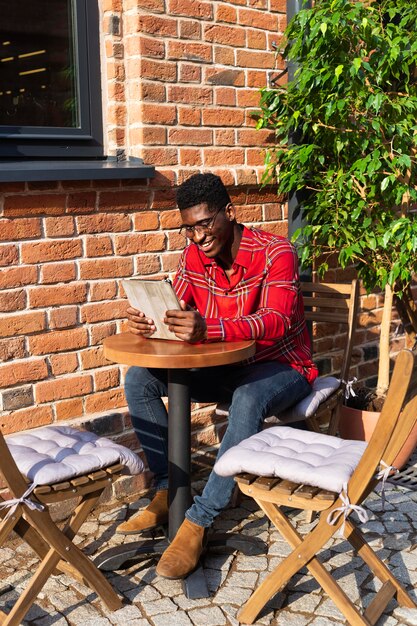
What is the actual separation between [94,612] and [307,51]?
3.08 metres

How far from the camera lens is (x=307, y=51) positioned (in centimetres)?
469

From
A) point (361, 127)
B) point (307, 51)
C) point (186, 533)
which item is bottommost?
point (186, 533)

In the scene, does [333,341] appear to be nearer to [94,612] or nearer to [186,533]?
[186,533]

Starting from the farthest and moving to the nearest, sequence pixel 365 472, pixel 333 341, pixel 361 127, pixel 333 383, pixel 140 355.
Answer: pixel 333 341 → pixel 361 127 → pixel 333 383 → pixel 140 355 → pixel 365 472

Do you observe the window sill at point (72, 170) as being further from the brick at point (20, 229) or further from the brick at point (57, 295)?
the brick at point (57, 295)

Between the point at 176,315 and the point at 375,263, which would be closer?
the point at 176,315

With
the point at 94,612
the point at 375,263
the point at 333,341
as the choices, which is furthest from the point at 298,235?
the point at 94,612

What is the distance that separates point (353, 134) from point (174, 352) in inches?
78.9

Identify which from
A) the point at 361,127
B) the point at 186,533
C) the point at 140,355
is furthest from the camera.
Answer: the point at 361,127

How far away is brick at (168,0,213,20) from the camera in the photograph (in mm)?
4449

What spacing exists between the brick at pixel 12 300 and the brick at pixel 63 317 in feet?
0.53

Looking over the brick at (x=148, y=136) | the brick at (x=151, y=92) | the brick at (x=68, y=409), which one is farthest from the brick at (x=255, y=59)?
the brick at (x=68, y=409)

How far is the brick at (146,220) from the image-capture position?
14.5 feet

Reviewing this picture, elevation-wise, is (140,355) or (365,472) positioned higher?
(140,355)
